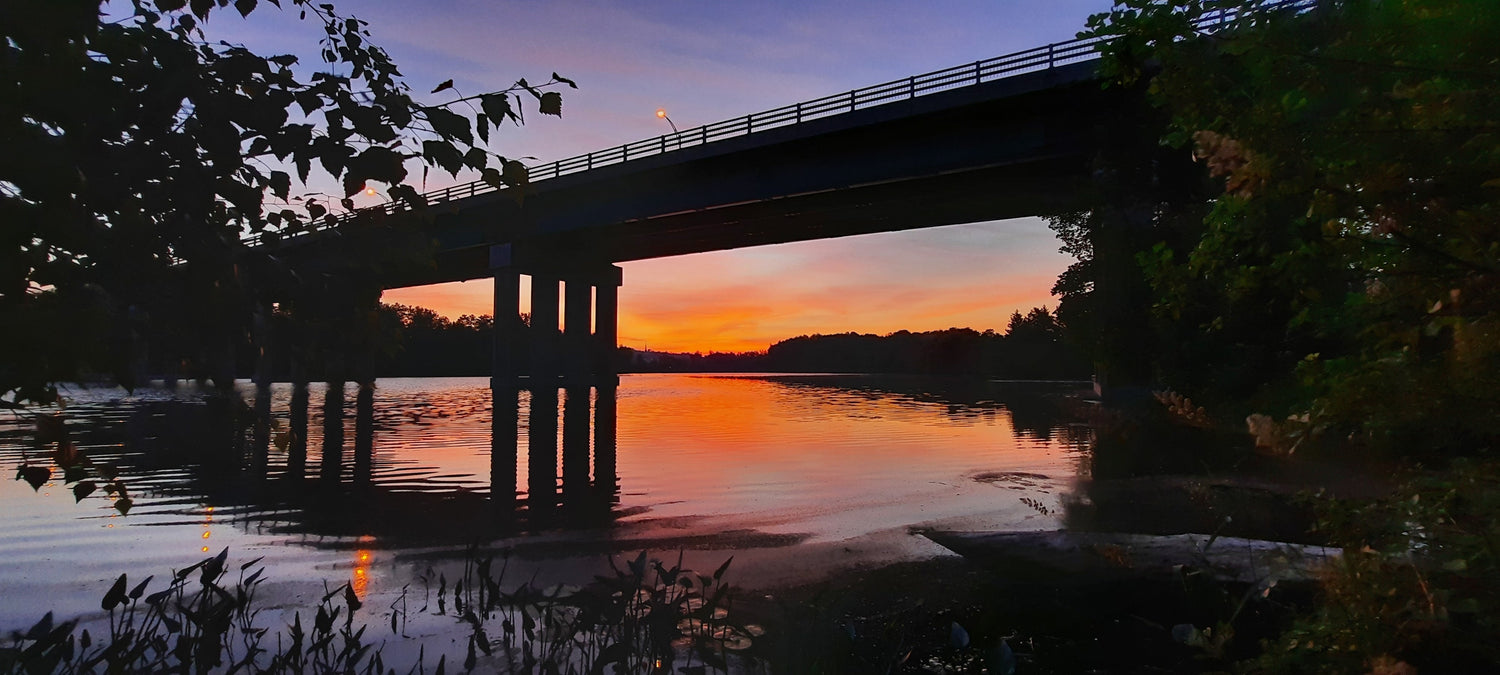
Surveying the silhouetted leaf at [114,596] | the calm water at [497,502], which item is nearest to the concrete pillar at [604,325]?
the calm water at [497,502]

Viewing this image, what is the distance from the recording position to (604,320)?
229ft

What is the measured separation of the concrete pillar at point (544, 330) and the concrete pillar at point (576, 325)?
9.41 ft

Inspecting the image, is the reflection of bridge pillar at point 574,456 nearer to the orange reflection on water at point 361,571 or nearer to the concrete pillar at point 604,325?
the orange reflection on water at point 361,571

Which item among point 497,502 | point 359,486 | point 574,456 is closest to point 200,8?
point 497,502

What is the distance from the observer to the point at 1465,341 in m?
3.12

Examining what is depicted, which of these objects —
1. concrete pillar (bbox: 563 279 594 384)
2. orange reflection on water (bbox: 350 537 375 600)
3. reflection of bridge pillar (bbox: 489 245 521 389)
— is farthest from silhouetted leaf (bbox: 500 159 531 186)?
concrete pillar (bbox: 563 279 594 384)

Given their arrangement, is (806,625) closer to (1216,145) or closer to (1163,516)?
(1216,145)

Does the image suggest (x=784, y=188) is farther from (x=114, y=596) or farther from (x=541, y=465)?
(x=114, y=596)

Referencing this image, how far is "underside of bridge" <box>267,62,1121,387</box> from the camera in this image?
35.3m

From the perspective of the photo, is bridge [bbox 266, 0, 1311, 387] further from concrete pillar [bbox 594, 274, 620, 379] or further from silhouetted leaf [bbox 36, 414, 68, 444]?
silhouetted leaf [bbox 36, 414, 68, 444]

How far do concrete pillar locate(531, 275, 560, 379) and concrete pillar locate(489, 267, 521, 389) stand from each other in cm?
131

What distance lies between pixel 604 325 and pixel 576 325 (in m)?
3.41

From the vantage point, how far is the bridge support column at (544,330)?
61625 millimetres

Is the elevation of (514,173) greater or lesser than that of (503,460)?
greater
